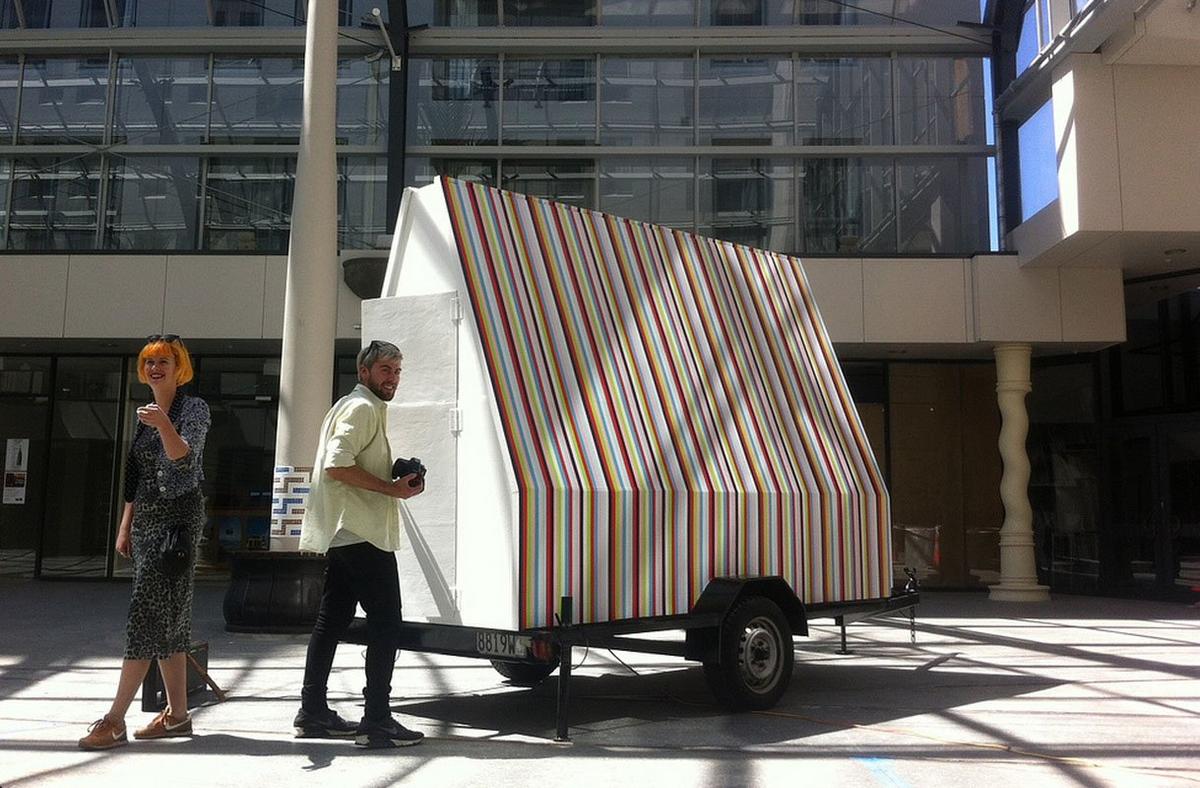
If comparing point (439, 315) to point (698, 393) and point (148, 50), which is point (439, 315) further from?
point (148, 50)

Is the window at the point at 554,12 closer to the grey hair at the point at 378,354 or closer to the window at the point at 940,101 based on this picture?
the window at the point at 940,101

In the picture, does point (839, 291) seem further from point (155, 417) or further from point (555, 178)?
point (155, 417)

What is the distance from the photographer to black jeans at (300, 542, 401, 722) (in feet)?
17.9

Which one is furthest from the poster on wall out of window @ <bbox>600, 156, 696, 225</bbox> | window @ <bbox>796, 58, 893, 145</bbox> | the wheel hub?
the wheel hub

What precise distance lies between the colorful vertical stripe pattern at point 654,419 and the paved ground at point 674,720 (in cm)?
78

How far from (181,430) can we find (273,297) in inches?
390

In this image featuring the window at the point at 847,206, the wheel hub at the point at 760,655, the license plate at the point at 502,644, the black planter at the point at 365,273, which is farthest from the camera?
the window at the point at 847,206

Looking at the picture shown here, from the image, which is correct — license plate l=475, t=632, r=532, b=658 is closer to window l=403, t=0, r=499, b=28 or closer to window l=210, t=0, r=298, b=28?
window l=403, t=0, r=499, b=28

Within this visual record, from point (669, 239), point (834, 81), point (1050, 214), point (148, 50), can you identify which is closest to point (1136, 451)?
point (1050, 214)

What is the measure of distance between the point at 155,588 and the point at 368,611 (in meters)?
1.03

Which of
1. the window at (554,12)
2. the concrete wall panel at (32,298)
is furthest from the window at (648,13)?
the concrete wall panel at (32,298)

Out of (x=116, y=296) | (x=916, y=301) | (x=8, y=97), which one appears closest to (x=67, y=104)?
(x=8, y=97)

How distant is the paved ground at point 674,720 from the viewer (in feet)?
16.7

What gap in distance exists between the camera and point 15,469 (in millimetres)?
16859
